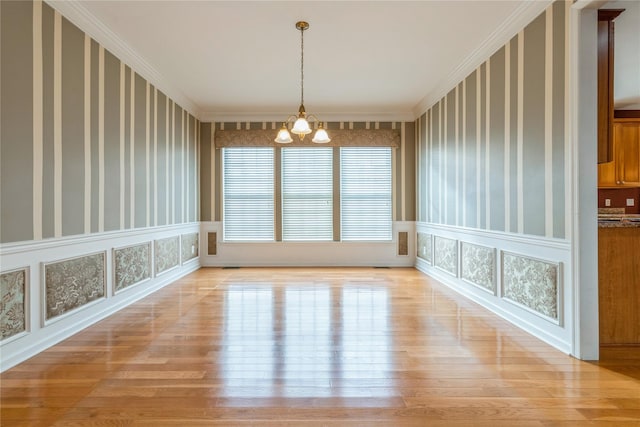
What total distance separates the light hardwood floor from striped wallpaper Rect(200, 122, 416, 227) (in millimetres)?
2980

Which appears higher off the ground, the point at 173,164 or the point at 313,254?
the point at 173,164

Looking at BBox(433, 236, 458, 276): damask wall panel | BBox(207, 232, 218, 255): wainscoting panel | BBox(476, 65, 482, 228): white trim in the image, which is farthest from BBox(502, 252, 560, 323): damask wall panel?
BBox(207, 232, 218, 255): wainscoting panel

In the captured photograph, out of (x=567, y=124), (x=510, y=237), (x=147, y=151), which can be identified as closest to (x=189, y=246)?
(x=147, y=151)

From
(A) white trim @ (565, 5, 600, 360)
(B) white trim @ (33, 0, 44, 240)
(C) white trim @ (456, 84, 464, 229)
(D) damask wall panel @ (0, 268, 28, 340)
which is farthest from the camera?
(C) white trim @ (456, 84, 464, 229)

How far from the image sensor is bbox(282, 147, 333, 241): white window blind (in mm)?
6535

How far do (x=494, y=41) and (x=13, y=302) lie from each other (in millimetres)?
4758

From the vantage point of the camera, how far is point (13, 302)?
7.99 feet

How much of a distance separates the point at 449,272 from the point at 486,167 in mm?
1717

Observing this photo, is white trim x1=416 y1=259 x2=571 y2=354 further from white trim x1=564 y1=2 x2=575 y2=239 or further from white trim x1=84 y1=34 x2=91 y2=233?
white trim x1=84 y1=34 x2=91 y2=233

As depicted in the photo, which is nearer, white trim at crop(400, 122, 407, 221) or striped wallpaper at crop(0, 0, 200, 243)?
striped wallpaper at crop(0, 0, 200, 243)

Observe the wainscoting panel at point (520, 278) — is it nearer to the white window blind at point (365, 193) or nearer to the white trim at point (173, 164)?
the white window blind at point (365, 193)

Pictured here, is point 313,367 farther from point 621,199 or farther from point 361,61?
point 621,199

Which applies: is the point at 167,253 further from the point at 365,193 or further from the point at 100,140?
the point at 365,193

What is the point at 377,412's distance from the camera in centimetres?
185
